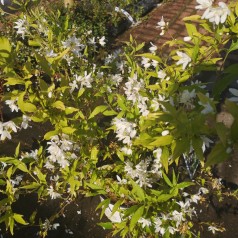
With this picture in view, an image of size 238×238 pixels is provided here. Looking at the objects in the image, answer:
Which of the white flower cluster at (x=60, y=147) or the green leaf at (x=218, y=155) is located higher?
the green leaf at (x=218, y=155)

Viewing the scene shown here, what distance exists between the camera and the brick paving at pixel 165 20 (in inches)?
182

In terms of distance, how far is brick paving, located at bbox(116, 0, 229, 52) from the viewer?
4616 millimetres

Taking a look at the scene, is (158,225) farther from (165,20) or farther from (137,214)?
(165,20)

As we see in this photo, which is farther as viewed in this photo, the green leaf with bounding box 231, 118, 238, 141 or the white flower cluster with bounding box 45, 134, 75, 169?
the white flower cluster with bounding box 45, 134, 75, 169

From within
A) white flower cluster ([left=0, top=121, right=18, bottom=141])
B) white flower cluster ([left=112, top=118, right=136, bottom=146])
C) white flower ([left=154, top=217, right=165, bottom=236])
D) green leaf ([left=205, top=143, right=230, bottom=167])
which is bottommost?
white flower ([left=154, top=217, right=165, bottom=236])

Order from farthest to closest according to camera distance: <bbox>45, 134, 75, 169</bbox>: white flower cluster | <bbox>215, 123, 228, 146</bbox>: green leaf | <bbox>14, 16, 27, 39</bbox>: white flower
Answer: <bbox>14, 16, 27, 39</bbox>: white flower, <bbox>45, 134, 75, 169</bbox>: white flower cluster, <bbox>215, 123, 228, 146</bbox>: green leaf

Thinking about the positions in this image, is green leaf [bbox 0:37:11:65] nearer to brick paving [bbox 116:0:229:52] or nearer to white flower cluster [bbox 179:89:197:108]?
white flower cluster [bbox 179:89:197:108]

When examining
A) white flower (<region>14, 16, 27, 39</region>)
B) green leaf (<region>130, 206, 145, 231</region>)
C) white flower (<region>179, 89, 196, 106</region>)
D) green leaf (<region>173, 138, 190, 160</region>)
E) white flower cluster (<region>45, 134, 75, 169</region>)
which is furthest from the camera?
white flower (<region>14, 16, 27, 39</region>)

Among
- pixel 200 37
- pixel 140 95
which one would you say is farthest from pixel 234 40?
pixel 140 95

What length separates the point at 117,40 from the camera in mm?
4695

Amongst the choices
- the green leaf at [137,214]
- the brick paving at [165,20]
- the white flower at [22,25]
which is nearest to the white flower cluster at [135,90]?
the green leaf at [137,214]

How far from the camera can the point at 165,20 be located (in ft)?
16.5

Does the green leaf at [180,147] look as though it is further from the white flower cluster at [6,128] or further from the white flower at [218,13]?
the white flower cluster at [6,128]

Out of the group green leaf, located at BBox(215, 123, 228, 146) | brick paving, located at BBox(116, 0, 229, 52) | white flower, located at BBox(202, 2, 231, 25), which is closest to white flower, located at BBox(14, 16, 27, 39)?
white flower, located at BBox(202, 2, 231, 25)
